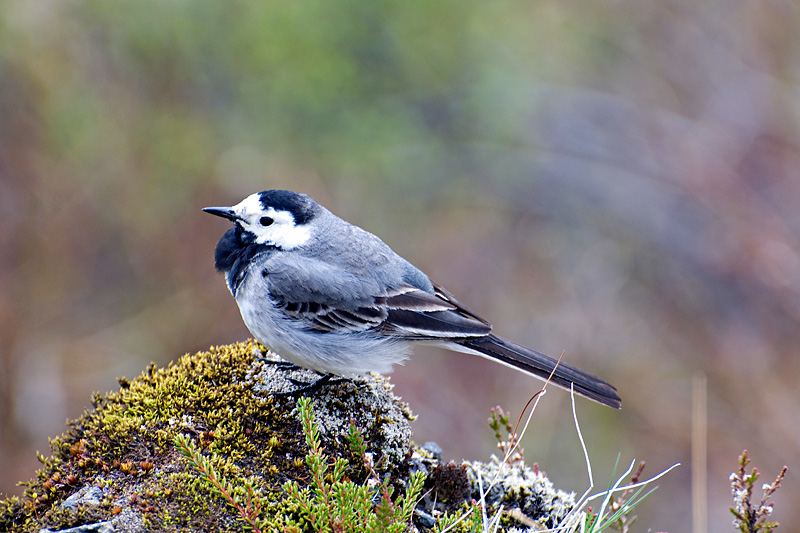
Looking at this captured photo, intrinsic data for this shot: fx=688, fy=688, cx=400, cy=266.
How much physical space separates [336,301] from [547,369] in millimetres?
1478

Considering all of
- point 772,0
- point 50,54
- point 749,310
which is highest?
point 772,0

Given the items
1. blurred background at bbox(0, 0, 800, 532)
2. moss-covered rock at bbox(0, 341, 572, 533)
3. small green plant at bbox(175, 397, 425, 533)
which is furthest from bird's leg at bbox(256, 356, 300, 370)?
blurred background at bbox(0, 0, 800, 532)

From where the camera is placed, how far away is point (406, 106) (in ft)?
32.8

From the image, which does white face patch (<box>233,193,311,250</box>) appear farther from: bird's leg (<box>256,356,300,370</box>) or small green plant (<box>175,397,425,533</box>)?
small green plant (<box>175,397,425,533</box>)

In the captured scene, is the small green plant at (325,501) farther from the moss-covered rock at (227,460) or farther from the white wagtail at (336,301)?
the white wagtail at (336,301)

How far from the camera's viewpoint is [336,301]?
4691mm

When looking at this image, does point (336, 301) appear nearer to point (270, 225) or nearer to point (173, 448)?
point (270, 225)

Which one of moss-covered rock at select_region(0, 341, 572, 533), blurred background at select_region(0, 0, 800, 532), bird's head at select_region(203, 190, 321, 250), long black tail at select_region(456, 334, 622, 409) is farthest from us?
blurred background at select_region(0, 0, 800, 532)

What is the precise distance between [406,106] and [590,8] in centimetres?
380

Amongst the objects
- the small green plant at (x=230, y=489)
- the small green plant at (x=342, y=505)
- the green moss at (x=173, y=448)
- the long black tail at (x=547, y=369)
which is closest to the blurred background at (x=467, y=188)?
the green moss at (x=173, y=448)

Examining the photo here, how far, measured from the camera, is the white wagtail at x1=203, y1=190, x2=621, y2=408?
4496 millimetres

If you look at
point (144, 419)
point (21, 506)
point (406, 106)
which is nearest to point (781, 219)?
point (406, 106)

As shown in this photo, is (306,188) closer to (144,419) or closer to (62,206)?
(62,206)

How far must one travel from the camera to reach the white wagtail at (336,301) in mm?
4496
